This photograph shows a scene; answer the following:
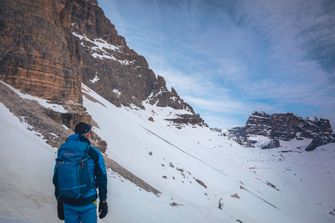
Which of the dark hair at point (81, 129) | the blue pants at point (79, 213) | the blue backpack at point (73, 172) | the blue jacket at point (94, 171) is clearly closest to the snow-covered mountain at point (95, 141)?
the blue pants at point (79, 213)

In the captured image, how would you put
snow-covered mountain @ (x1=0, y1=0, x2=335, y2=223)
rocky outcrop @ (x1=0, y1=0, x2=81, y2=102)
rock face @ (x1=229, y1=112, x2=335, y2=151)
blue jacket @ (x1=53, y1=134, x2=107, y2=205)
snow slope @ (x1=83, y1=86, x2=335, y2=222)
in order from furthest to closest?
rock face @ (x1=229, y1=112, x2=335, y2=151)
snow slope @ (x1=83, y1=86, x2=335, y2=222)
rocky outcrop @ (x1=0, y1=0, x2=81, y2=102)
snow-covered mountain @ (x1=0, y1=0, x2=335, y2=223)
blue jacket @ (x1=53, y1=134, x2=107, y2=205)

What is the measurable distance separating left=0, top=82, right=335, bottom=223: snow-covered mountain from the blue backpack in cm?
208

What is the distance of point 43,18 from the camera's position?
101 feet

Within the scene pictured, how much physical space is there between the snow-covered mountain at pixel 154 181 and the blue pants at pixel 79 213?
1923 mm

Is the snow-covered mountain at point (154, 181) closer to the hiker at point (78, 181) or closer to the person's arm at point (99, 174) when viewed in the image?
the hiker at point (78, 181)

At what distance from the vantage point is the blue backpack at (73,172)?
14.1 feet

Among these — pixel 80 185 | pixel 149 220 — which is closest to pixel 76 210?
pixel 80 185

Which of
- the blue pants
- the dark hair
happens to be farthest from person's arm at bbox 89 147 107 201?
the dark hair

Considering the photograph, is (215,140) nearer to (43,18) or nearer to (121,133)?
(121,133)

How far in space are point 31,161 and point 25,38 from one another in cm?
2202

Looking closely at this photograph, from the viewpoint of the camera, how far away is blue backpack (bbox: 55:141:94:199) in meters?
4.30

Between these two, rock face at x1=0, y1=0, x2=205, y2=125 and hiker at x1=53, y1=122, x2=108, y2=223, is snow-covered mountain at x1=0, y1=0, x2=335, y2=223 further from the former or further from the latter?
hiker at x1=53, y1=122, x2=108, y2=223

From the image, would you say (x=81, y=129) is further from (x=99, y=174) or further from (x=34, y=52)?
(x=34, y=52)

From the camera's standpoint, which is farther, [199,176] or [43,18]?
[199,176]
